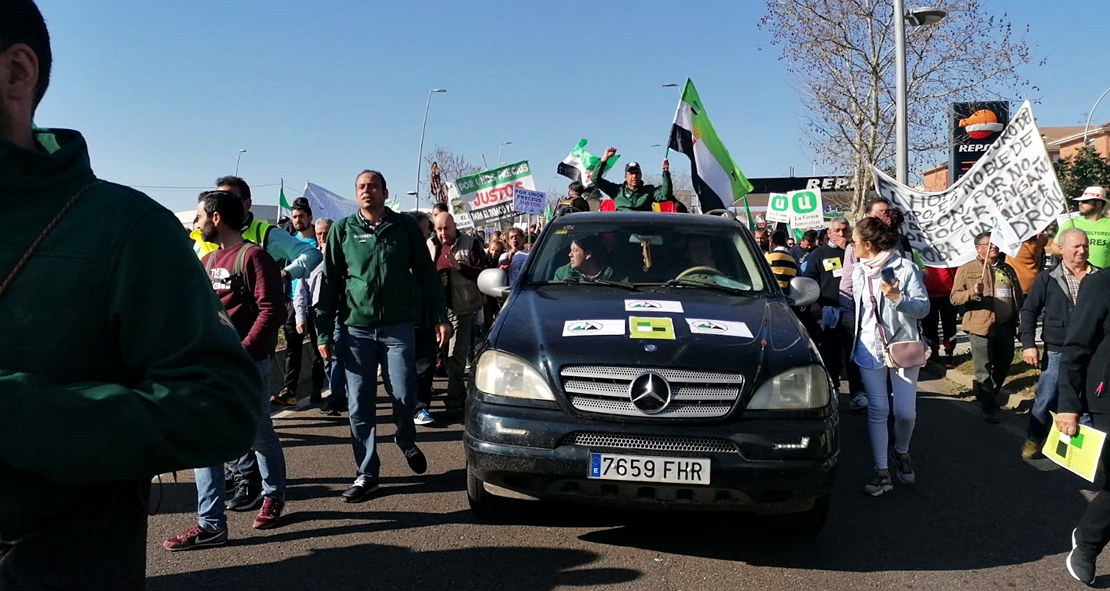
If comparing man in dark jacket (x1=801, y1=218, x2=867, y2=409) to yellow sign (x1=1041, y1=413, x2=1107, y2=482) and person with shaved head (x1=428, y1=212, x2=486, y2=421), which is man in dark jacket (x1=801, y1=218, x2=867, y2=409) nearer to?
person with shaved head (x1=428, y1=212, x2=486, y2=421)

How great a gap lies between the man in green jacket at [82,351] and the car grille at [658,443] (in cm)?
256

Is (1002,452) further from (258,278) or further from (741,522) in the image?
(258,278)

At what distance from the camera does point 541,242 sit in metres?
5.58

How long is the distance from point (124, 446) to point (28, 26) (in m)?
0.70

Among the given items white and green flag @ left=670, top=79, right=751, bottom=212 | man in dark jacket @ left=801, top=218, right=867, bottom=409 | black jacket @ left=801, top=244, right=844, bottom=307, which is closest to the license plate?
man in dark jacket @ left=801, top=218, right=867, bottom=409

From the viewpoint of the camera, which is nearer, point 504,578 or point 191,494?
point 504,578

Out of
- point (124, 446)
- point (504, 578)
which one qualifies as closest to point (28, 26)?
point (124, 446)

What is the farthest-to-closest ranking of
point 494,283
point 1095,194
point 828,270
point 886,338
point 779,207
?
point 779,207
point 1095,194
point 828,270
point 886,338
point 494,283

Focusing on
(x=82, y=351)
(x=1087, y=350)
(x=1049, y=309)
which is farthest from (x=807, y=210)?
(x=82, y=351)

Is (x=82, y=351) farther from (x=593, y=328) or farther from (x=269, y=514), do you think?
(x=269, y=514)

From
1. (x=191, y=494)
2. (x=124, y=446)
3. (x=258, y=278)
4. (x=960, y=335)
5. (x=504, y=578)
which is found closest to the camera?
(x=124, y=446)

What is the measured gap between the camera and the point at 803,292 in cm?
504

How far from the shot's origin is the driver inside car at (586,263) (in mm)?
5238

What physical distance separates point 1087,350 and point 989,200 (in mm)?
4633
